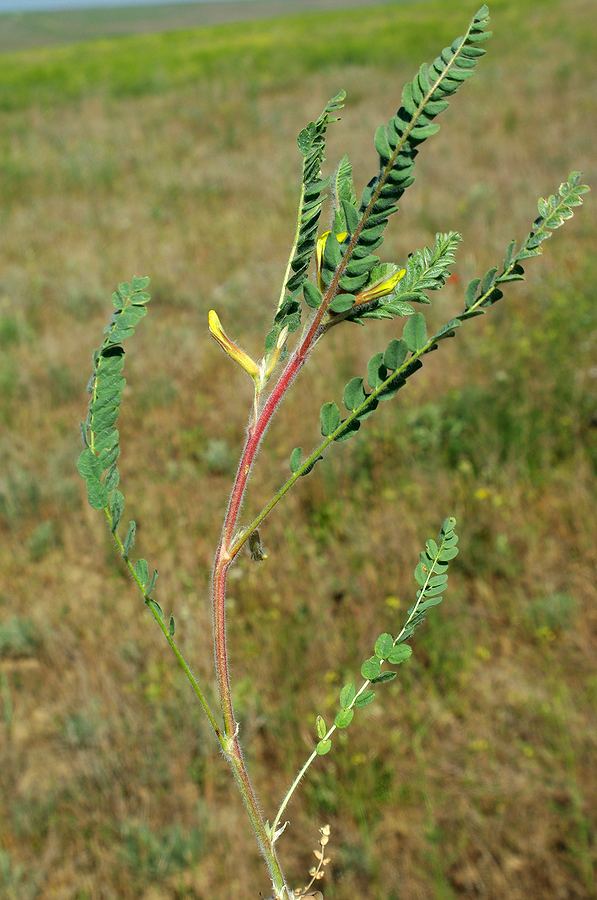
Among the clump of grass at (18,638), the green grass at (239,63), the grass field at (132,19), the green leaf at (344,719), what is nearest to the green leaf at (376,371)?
the green leaf at (344,719)

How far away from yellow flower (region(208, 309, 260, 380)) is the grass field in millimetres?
85961

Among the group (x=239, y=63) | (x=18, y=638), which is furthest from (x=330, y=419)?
(x=239, y=63)

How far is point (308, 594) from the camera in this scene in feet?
9.36

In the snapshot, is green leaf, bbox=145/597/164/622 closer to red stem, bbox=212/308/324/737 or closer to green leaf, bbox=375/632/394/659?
red stem, bbox=212/308/324/737

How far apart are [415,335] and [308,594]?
2415 mm

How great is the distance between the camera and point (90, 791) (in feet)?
7.73

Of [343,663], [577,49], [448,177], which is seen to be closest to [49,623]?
[343,663]

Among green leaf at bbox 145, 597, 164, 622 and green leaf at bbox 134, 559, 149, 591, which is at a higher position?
green leaf at bbox 134, 559, 149, 591

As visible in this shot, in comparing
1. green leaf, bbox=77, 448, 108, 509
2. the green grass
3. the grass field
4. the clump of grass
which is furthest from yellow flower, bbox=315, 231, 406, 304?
the grass field

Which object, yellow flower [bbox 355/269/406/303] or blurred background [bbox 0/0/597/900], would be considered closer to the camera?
yellow flower [bbox 355/269/406/303]

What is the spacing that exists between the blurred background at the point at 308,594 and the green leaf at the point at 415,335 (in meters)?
1.88

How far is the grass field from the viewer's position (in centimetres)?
8125

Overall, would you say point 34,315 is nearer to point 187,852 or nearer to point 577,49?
point 187,852

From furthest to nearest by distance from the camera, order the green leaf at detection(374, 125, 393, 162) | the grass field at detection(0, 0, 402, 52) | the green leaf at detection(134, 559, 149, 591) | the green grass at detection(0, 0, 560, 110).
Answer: the grass field at detection(0, 0, 402, 52) → the green grass at detection(0, 0, 560, 110) → the green leaf at detection(134, 559, 149, 591) → the green leaf at detection(374, 125, 393, 162)
